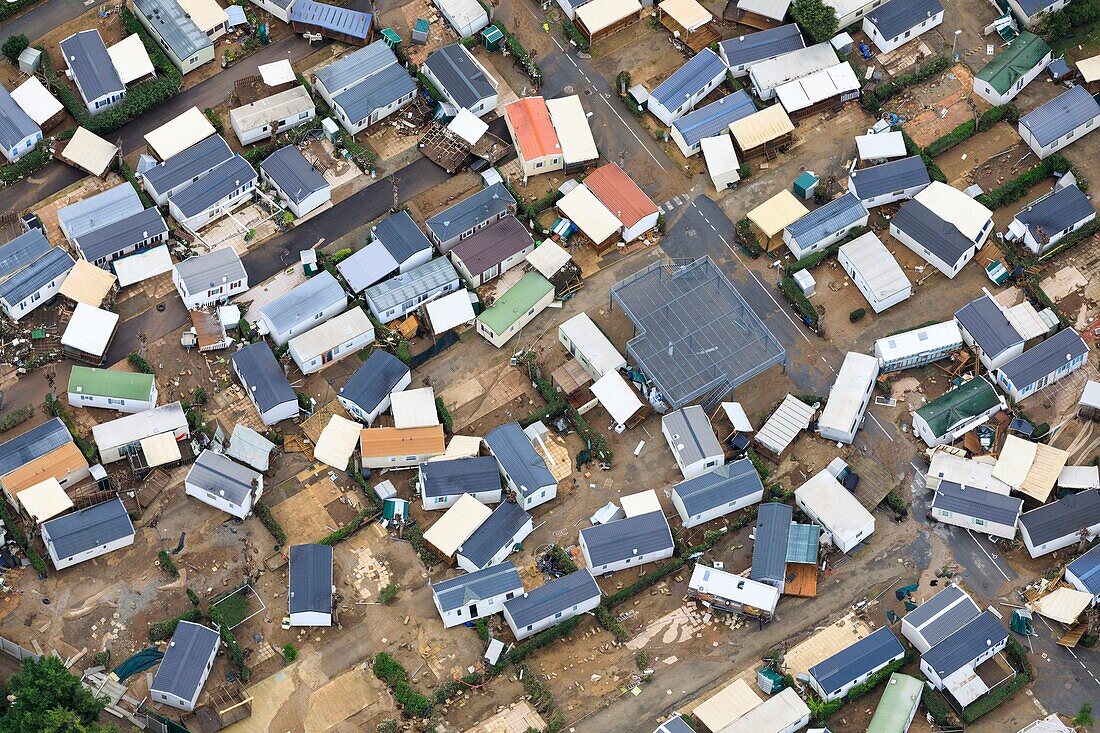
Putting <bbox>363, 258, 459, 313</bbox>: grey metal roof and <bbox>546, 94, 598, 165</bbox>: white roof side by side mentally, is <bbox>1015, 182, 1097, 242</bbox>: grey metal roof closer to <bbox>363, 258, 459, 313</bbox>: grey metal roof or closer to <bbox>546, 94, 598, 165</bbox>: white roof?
<bbox>546, 94, 598, 165</bbox>: white roof

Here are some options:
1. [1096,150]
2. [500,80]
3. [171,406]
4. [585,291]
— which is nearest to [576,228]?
[585,291]

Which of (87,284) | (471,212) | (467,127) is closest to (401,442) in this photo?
(471,212)

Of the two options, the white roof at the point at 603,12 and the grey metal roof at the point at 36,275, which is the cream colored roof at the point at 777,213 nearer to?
the white roof at the point at 603,12

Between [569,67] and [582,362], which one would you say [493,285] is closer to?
[582,362]

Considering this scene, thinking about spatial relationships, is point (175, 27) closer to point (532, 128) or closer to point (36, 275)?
point (36, 275)

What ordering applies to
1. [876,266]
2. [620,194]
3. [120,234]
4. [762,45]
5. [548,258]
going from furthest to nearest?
[762,45]
[620,194]
[548,258]
[120,234]
[876,266]
